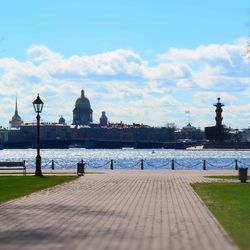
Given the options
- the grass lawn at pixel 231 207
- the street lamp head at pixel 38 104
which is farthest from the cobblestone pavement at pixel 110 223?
the street lamp head at pixel 38 104

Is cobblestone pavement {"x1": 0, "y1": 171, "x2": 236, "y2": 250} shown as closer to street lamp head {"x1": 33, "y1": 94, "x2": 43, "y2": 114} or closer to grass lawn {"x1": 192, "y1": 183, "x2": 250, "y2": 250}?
grass lawn {"x1": 192, "y1": 183, "x2": 250, "y2": 250}

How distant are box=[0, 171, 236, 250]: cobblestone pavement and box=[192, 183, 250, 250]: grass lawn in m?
0.30

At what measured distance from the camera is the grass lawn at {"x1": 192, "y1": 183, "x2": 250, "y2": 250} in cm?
1412

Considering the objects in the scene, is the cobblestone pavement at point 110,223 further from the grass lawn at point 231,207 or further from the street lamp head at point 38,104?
the street lamp head at point 38,104

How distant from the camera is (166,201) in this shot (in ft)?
73.3

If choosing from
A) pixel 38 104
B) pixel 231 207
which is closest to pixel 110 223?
pixel 231 207

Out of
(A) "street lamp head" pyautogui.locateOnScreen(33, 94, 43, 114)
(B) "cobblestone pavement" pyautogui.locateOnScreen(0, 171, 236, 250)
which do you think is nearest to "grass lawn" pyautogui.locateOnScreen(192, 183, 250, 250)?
(B) "cobblestone pavement" pyautogui.locateOnScreen(0, 171, 236, 250)

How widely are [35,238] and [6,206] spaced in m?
7.33

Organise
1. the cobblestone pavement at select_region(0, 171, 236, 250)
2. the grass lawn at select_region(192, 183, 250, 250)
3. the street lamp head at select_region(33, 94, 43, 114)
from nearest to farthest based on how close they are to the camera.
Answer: the cobblestone pavement at select_region(0, 171, 236, 250) < the grass lawn at select_region(192, 183, 250, 250) < the street lamp head at select_region(33, 94, 43, 114)

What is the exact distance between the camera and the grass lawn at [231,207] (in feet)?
46.3

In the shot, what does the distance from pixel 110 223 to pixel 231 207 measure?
18.3 ft

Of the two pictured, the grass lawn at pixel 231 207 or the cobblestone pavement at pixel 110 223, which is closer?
the cobblestone pavement at pixel 110 223

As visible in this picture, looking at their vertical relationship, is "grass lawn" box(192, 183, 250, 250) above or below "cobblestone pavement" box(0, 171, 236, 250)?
above

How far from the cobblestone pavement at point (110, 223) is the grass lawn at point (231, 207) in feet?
0.99
